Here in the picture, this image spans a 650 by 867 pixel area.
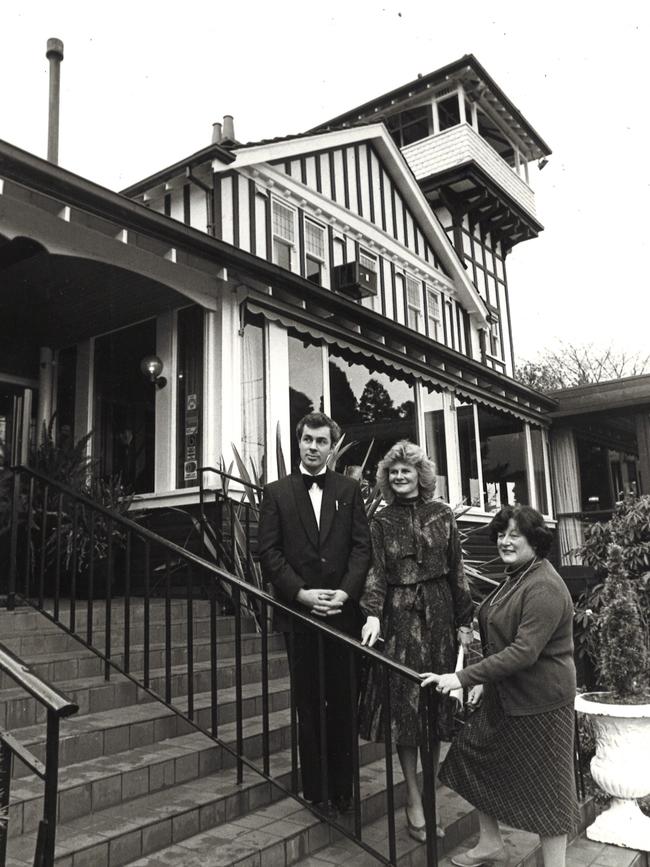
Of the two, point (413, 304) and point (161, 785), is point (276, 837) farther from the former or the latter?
point (413, 304)

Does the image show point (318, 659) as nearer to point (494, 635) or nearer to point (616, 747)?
point (494, 635)

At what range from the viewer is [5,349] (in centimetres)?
727

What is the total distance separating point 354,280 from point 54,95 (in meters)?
5.18

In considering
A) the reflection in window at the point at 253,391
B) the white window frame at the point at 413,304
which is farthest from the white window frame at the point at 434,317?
the reflection in window at the point at 253,391

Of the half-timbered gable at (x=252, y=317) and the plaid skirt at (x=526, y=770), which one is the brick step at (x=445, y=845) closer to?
the plaid skirt at (x=526, y=770)

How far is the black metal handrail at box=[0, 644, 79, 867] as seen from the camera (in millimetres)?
1942

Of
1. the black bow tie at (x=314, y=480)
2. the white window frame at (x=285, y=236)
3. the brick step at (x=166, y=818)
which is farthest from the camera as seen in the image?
the white window frame at (x=285, y=236)

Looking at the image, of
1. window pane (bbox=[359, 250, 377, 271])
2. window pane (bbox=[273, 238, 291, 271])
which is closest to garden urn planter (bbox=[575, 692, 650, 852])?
window pane (bbox=[273, 238, 291, 271])

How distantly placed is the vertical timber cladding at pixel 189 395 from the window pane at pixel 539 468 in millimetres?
7790

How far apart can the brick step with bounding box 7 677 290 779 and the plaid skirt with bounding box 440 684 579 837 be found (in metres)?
1.42

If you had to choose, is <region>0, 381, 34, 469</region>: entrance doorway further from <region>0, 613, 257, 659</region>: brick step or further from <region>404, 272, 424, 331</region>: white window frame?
<region>404, 272, 424, 331</region>: white window frame

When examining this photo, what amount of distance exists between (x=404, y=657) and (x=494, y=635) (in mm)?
377

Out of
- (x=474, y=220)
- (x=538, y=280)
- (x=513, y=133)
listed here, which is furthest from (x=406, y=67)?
(x=538, y=280)

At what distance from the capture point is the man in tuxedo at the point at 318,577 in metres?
3.01
